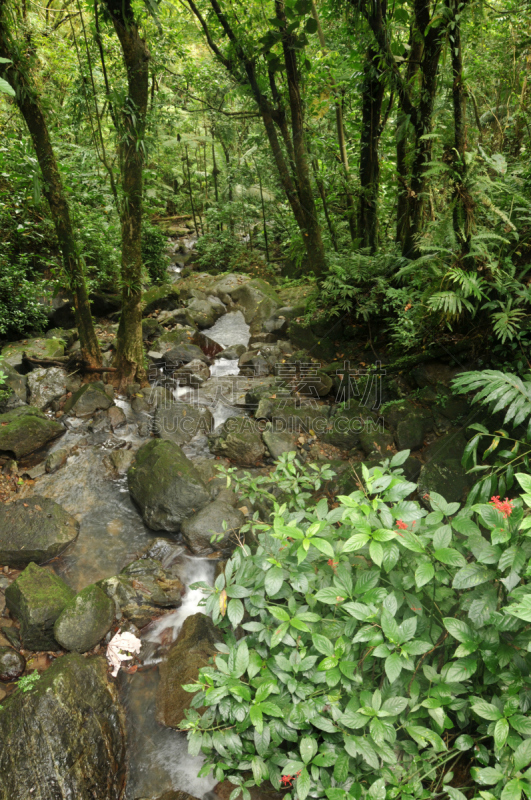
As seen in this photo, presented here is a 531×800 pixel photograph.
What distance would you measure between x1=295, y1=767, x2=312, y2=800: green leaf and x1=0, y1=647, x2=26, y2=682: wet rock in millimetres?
2959

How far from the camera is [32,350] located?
7508 mm

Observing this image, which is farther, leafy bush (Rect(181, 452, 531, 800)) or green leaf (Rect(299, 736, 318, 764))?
green leaf (Rect(299, 736, 318, 764))

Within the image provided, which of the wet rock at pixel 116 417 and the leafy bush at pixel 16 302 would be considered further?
the leafy bush at pixel 16 302

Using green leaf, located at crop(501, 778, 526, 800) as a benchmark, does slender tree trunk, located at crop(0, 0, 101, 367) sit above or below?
above

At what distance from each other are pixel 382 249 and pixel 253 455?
426 cm

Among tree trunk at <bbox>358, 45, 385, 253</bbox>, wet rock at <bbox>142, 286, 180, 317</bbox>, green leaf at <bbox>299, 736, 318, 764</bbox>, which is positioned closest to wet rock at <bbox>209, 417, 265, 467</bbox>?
tree trunk at <bbox>358, 45, 385, 253</bbox>

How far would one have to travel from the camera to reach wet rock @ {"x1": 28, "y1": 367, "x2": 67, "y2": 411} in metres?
6.70

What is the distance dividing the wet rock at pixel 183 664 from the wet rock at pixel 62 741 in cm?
39

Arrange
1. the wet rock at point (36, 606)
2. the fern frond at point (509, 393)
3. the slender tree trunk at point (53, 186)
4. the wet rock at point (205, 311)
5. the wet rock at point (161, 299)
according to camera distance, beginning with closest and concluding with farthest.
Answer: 1. the fern frond at point (509, 393)
2. the wet rock at point (36, 606)
3. the slender tree trunk at point (53, 186)
4. the wet rock at point (161, 299)
5. the wet rock at point (205, 311)

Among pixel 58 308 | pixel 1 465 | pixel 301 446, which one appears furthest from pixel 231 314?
pixel 1 465

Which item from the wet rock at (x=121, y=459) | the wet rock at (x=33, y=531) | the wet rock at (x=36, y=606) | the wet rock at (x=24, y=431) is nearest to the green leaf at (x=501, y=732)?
the wet rock at (x=36, y=606)

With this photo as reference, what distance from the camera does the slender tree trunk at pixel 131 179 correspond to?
5.36 metres

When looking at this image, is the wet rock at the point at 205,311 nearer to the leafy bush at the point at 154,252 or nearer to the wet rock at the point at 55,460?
the leafy bush at the point at 154,252

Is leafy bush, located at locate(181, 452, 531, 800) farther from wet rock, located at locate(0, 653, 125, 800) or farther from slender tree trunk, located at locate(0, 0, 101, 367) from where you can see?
slender tree trunk, located at locate(0, 0, 101, 367)
